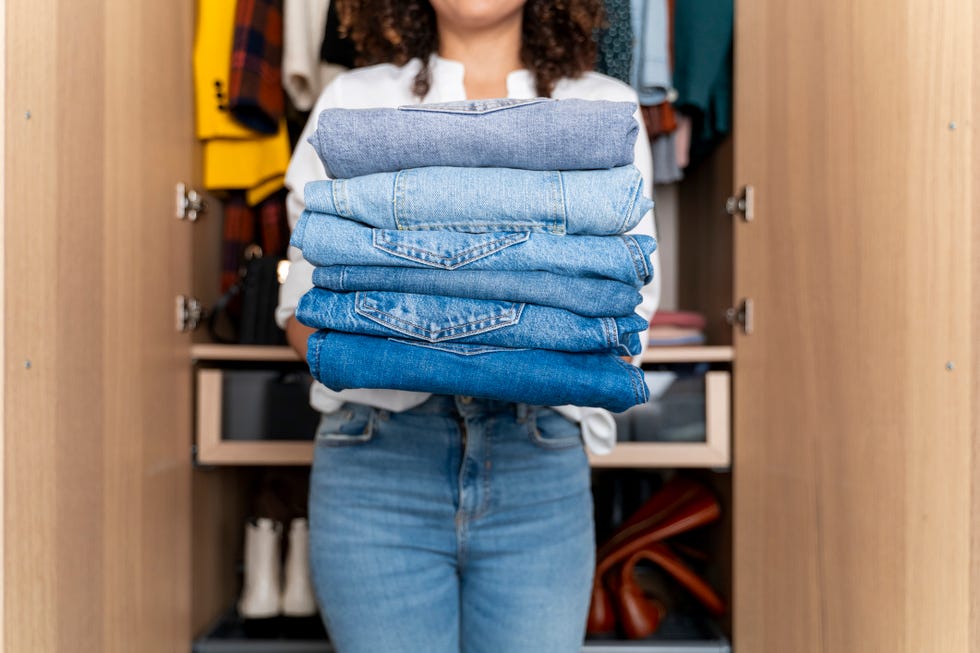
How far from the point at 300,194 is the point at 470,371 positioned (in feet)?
1.26

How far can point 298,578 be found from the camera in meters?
1.43

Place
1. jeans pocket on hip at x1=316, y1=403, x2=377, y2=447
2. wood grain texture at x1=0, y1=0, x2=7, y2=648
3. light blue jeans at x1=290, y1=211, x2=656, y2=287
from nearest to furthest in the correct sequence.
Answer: light blue jeans at x1=290, y1=211, x2=656, y2=287, wood grain texture at x1=0, y1=0, x2=7, y2=648, jeans pocket on hip at x1=316, y1=403, x2=377, y2=447

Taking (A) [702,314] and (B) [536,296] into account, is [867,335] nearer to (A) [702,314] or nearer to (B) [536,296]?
(B) [536,296]

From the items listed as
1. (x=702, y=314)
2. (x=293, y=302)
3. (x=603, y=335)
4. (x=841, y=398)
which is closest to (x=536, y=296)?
(x=603, y=335)

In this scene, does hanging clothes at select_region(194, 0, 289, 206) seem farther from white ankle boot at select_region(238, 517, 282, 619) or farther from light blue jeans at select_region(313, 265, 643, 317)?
light blue jeans at select_region(313, 265, 643, 317)

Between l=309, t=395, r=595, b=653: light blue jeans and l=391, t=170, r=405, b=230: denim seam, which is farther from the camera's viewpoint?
l=309, t=395, r=595, b=653: light blue jeans

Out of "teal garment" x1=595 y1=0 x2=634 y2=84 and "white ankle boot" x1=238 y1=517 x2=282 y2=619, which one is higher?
"teal garment" x1=595 y1=0 x2=634 y2=84

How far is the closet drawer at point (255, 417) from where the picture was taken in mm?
1351

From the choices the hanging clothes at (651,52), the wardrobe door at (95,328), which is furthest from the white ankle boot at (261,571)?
the hanging clothes at (651,52)

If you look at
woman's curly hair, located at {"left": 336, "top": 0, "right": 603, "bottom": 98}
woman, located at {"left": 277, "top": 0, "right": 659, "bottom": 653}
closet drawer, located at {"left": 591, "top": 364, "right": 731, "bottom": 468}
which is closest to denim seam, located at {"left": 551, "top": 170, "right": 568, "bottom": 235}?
woman, located at {"left": 277, "top": 0, "right": 659, "bottom": 653}

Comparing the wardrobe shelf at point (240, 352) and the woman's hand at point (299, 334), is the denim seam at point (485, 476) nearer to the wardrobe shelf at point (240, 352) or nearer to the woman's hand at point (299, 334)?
the woman's hand at point (299, 334)

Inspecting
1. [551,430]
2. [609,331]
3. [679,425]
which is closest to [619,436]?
[679,425]

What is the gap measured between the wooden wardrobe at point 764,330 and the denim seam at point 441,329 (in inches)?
14.6

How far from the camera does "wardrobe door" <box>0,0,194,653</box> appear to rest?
2.60 feet
